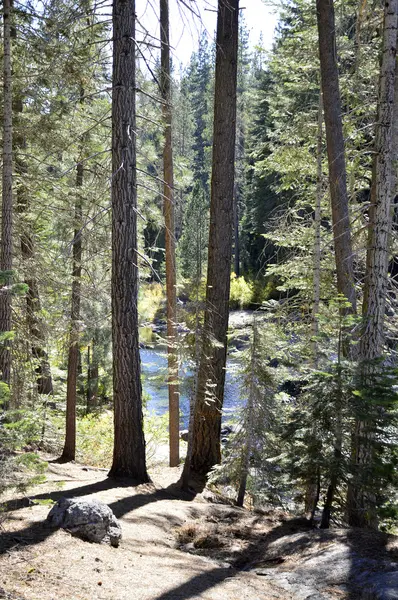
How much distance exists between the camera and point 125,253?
326 inches

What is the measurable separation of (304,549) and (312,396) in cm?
173

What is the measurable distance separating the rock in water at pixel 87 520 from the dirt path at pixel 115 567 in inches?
4.8

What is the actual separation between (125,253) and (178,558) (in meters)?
4.35

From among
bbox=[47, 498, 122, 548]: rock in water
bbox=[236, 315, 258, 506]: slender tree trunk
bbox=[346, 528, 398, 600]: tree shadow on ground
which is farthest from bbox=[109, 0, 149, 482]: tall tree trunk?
bbox=[346, 528, 398, 600]: tree shadow on ground

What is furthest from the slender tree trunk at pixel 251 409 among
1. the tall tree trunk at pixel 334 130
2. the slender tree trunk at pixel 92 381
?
the slender tree trunk at pixel 92 381

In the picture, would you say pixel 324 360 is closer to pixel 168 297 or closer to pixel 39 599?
pixel 39 599

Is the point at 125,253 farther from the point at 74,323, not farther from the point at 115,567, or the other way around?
the point at 115,567

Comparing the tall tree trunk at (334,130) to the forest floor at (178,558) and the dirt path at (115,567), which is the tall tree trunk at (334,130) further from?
the dirt path at (115,567)

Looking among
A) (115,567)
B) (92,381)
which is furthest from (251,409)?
(92,381)

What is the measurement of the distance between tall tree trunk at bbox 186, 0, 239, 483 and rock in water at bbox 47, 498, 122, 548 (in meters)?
4.15

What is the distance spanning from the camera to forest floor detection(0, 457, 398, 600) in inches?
181

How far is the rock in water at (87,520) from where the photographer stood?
5.67 m

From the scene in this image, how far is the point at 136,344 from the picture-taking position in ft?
27.7

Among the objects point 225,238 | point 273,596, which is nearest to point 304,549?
point 273,596
